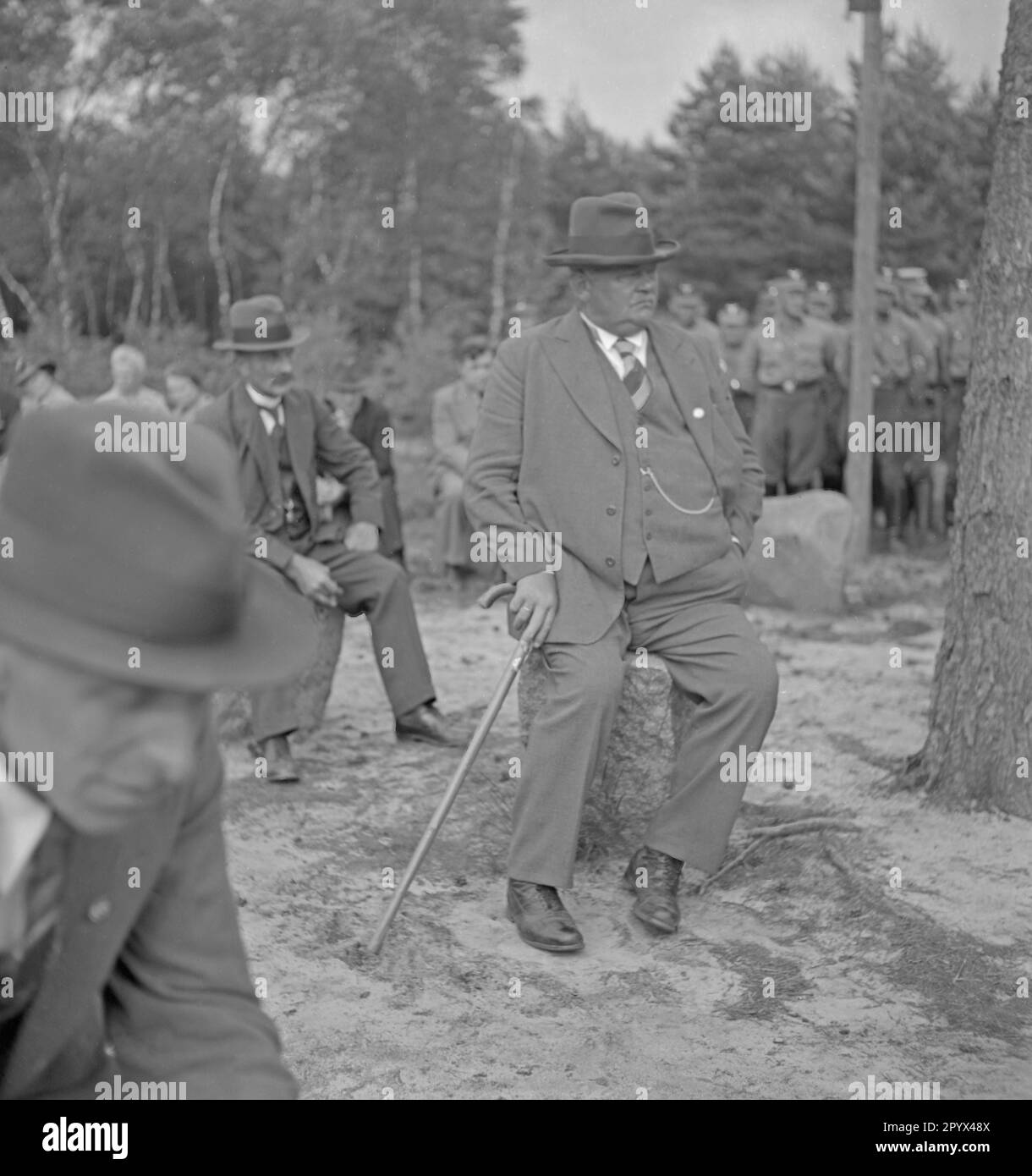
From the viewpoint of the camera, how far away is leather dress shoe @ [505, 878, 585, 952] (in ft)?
13.5

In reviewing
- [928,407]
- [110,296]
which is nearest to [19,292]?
[110,296]

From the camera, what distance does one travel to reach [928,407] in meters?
12.5

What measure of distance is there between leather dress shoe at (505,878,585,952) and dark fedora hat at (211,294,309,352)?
283cm

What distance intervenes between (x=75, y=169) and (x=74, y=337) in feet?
14.6

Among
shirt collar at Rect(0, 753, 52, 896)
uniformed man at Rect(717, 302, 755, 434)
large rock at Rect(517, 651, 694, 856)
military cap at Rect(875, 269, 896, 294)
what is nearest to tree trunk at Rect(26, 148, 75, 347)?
uniformed man at Rect(717, 302, 755, 434)

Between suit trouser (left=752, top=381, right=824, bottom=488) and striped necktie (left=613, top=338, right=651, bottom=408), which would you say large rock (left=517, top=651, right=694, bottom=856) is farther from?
suit trouser (left=752, top=381, right=824, bottom=488)

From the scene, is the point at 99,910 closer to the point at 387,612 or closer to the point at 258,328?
the point at 387,612

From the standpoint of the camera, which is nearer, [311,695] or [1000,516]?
[1000,516]

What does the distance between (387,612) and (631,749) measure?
6.03ft

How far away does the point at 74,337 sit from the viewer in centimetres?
2273

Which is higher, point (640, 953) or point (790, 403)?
point (790, 403)

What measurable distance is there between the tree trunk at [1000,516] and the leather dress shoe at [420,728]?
79.5 inches

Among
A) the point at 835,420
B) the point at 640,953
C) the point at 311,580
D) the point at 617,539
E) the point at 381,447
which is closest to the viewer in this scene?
the point at 640,953
